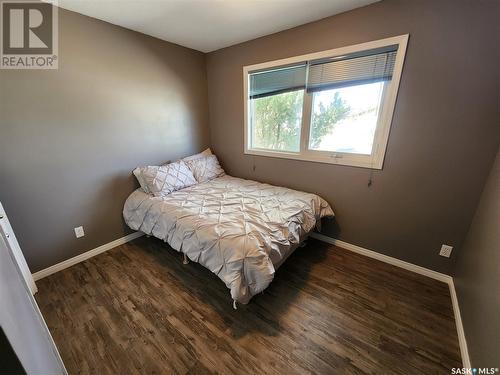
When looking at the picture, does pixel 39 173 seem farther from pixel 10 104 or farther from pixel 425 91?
pixel 425 91

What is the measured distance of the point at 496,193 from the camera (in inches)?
53.2

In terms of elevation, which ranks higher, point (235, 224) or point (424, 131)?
point (424, 131)

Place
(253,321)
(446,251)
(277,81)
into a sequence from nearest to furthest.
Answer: (253,321), (446,251), (277,81)

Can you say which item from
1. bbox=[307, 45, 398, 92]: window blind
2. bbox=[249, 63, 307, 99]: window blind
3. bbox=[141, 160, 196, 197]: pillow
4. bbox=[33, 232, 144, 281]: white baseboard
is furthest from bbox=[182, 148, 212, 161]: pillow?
bbox=[307, 45, 398, 92]: window blind

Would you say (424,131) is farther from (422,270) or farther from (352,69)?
(422,270)

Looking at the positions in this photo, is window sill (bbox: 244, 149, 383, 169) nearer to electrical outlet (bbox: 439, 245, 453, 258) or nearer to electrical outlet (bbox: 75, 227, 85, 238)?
electrical outlet (bbox: 439, 245, 453, 258)

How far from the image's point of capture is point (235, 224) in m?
1.69

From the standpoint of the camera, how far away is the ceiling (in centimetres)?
178

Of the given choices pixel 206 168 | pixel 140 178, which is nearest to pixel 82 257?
pixel 140 178

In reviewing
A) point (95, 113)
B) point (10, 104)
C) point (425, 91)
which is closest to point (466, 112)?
point (425, 91)

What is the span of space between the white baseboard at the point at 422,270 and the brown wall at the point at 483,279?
0.21 ft

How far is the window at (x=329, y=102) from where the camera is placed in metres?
1.87

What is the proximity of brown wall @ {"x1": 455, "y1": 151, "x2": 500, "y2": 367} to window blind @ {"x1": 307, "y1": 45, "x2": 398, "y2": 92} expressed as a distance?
1086 millimetres

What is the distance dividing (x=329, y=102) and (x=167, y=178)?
2003 mm
